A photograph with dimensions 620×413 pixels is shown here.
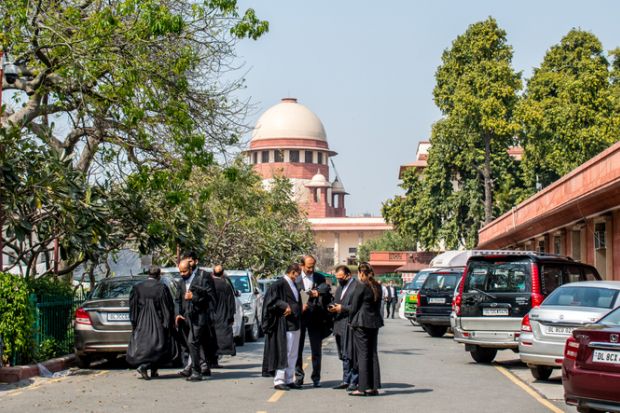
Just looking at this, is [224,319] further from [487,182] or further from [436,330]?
[487,182]

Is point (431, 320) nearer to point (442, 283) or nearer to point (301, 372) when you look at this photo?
point (442, 283)

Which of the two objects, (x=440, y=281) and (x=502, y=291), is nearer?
(x=502, y=291)

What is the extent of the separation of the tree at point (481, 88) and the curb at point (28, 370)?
36.1 m

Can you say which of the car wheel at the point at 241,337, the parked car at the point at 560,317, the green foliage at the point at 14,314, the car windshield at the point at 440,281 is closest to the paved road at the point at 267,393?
the parked car at the point at 560,317

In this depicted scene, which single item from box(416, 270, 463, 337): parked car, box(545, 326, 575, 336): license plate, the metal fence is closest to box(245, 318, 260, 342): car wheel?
box(416, 270, 463, 337): parked car

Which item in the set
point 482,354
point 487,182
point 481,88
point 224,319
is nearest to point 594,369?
point 224,319

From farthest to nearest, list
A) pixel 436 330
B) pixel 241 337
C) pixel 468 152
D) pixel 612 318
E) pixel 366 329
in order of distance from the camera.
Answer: pixel 468 152 → pixel 436 330 → pixel 241 337 → pixel 366 329 → pixel 612 318

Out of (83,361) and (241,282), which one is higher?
(241,282)

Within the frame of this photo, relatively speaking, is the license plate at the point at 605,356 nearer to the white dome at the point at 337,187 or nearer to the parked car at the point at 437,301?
the parked car at the point at 437,301

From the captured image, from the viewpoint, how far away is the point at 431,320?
2666 centimetres

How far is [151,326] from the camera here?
50.2 feet

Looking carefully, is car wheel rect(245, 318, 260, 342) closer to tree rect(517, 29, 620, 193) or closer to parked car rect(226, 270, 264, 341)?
parked car rect(226, 270, 264, 341)

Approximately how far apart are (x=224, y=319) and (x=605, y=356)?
317 inches

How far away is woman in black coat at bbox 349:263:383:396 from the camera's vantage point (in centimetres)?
1298
